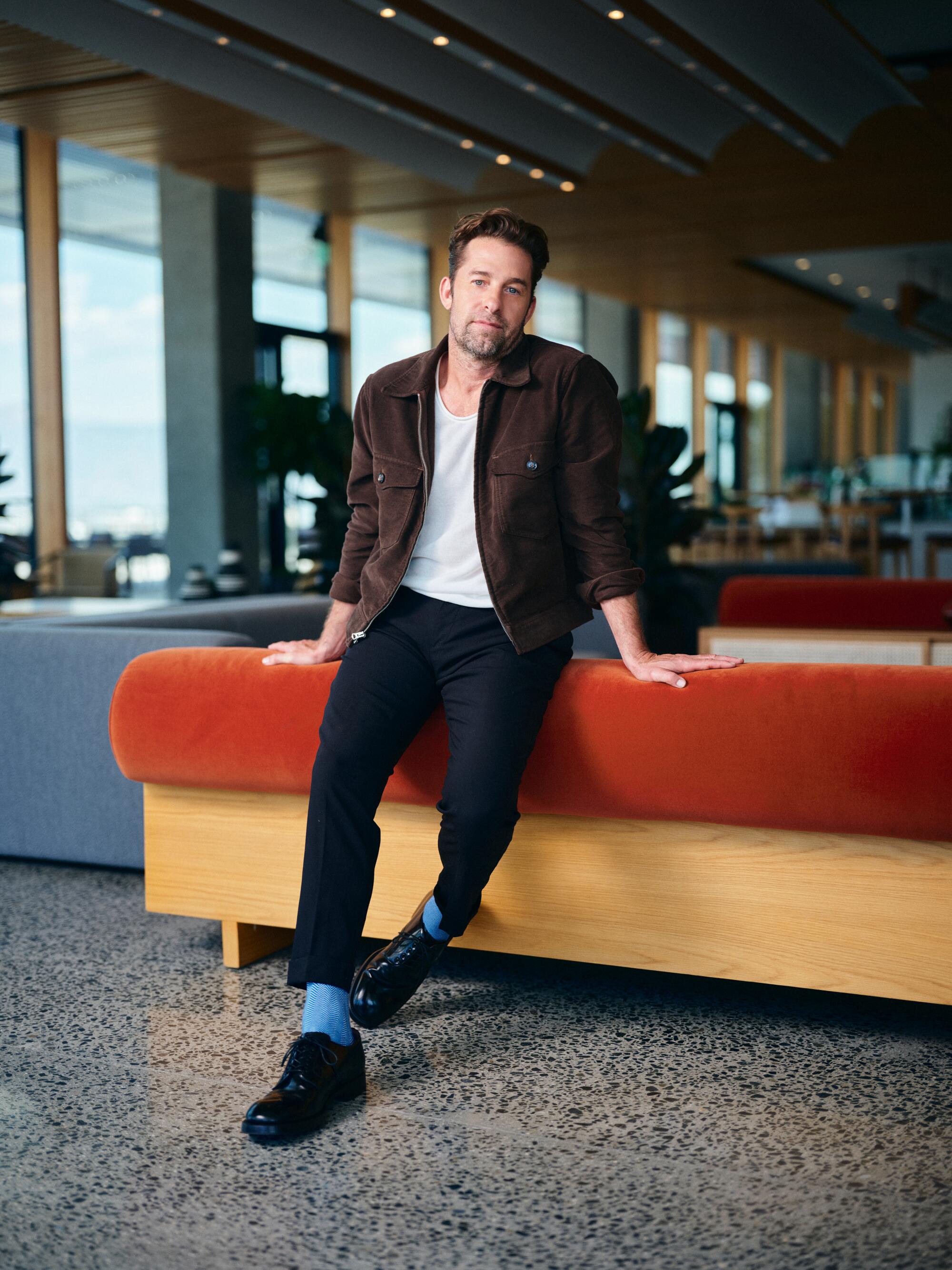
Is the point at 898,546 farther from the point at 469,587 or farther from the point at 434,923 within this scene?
the point at 434,923

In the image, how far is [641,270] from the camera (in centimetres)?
1220

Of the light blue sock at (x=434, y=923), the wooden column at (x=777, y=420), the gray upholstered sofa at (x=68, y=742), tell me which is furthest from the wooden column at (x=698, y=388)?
the light blue sock at (x=434, y=923)

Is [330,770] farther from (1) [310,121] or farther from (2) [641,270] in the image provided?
(2) [641,270]

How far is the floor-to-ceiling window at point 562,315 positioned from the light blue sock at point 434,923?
41.6 ft

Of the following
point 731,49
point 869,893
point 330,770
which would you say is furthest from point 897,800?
point 731,49

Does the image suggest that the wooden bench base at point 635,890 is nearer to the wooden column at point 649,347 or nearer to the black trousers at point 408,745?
the black trousers at point 408,745

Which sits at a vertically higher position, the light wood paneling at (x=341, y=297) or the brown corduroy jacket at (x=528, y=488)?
the light wood paneling at (x=341, y=297)

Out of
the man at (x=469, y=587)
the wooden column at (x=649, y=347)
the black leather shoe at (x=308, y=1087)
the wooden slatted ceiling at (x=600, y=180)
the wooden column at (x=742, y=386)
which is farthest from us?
the wooden column at (x=742, y=386)

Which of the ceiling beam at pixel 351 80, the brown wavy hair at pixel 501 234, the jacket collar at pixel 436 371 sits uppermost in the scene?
the ceiling beam at pixel 351 80

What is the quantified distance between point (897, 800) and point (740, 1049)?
0.47 m

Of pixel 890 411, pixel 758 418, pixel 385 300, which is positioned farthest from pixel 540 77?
pixel 890 411

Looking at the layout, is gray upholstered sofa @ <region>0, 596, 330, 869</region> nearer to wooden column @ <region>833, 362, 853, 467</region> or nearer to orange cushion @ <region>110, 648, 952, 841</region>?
orange cushion @ <region>110, 648, 952, 841</region>

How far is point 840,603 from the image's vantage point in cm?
434

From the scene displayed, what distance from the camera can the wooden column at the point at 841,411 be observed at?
71.5 ft
